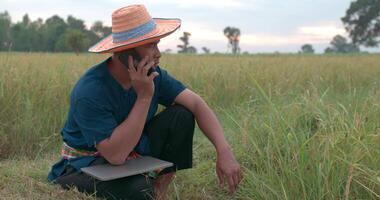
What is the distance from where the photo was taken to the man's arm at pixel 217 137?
7.07ft

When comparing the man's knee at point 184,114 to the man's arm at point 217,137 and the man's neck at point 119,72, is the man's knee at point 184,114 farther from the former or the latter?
the man's neck at point 119,72

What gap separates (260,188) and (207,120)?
0.42 meters

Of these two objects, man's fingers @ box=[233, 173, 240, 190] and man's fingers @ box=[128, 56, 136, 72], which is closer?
man's fingers @ box=[128, 56, 136, 72]

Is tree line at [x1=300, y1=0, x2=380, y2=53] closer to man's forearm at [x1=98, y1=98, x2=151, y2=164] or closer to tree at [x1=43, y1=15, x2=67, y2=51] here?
tree at [x1=43, y1=15, x2=67, y2=51]

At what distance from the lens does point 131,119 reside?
1.98 m

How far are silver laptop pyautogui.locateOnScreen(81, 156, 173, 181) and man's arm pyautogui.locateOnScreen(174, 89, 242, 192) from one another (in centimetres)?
23

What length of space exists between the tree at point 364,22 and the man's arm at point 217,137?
42462mm

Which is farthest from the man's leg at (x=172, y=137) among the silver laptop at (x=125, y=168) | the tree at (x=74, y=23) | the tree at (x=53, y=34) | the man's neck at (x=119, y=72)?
the tree at (x=74, y=23)

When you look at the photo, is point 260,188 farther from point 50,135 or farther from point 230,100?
point 230,100

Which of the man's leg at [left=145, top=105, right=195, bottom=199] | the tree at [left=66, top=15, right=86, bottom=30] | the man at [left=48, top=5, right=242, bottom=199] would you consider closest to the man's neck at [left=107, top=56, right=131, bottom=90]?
the man at [left=48, top=5, right=242, bottom=199]

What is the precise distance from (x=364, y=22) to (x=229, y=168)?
44029mm

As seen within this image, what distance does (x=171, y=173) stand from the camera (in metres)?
2.39

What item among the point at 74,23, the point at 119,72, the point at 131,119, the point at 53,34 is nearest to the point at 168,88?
the point at 119,72

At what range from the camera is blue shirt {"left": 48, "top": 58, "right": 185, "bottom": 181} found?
203 cm
